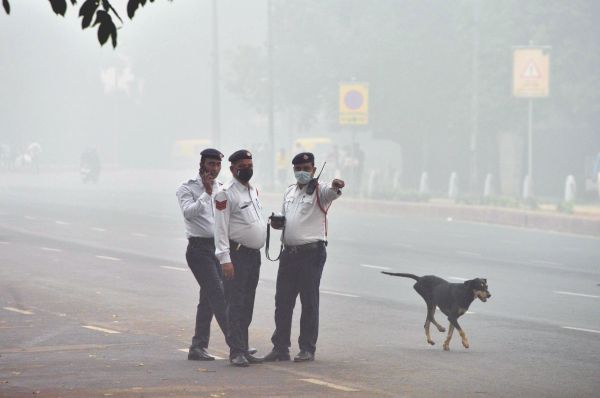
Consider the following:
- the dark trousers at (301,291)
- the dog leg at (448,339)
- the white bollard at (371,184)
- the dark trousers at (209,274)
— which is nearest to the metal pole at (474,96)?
the white bollard at (371,184)

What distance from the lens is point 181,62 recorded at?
3509 inches

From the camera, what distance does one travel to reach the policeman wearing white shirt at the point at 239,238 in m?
11.1

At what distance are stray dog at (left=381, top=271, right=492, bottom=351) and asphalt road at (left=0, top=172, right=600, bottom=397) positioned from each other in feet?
0.85

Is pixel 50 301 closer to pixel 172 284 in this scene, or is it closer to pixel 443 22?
pixel 172 284

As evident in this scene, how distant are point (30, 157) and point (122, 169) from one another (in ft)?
36.5

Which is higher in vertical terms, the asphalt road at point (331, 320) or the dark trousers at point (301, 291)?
the dark trousers at point (301, 291)

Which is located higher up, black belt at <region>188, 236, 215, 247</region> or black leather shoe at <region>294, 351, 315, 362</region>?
black belt at <region>188, 236, 215, 247</region>

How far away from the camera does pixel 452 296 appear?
490 inches

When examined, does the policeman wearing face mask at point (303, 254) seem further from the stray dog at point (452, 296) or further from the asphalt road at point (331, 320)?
the stray dog at point (452, 296)

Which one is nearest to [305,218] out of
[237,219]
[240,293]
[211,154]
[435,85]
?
[237,219]

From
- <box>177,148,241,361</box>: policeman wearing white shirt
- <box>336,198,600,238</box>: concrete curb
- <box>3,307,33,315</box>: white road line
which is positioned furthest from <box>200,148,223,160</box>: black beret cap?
<box>336,198,600,238</box>: concrete curb

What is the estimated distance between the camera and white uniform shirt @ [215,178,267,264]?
11.1 meters

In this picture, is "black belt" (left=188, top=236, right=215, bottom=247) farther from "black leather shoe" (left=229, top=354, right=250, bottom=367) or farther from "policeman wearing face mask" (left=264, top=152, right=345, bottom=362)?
"black leather shoe" (left=229, top=354, right=250, bottom=367)

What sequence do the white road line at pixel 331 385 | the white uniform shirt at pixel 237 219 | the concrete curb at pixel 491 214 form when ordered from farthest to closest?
the concrete curb at pixel 491 214 → the white uniform shirt at pixel 237 219 → the white road line at pixel 331 385
